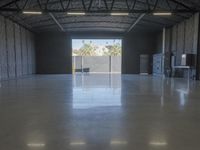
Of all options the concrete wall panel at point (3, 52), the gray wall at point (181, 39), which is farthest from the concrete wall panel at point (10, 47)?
the gray wall at point (181, 39)

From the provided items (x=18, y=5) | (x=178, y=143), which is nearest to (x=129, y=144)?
(x=178, y=143)

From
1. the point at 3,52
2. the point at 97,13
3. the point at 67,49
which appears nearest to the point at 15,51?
the point at 3,52

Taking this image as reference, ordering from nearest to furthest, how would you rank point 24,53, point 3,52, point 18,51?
point 3,52
point 18,51
point 24,53

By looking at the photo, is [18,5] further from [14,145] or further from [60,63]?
[14,145]

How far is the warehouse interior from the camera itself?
8.46ft

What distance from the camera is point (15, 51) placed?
1484cm

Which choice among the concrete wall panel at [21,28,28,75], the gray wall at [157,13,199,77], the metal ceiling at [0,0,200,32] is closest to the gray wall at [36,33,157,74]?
the metal ceiling at [0,0,200,32]

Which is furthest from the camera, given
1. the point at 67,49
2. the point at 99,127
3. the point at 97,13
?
the point at 67,49

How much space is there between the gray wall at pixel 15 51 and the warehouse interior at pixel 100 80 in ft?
0.23

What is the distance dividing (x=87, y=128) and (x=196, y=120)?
71.4 inches

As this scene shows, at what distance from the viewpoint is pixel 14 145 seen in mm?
2236

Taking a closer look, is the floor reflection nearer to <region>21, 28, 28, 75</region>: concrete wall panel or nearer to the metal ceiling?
the metal ceiling

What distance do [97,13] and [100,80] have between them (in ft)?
16.3

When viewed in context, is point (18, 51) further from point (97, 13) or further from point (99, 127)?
point (99, 127)
